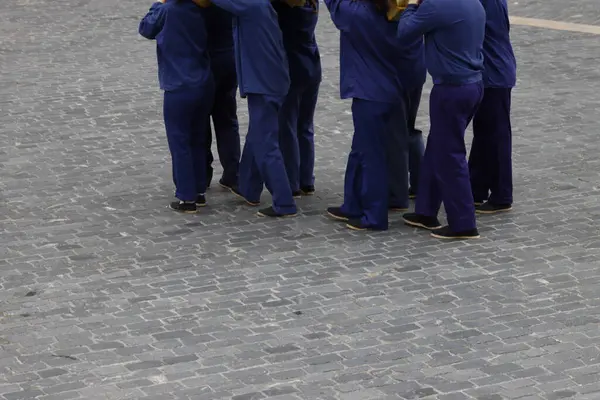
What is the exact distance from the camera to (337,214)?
9320 mm

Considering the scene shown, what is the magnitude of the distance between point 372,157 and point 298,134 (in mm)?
1091

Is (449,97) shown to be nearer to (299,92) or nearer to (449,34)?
(449,34)

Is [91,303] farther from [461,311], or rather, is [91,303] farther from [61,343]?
[461,311]

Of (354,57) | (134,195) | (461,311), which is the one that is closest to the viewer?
(461,311)

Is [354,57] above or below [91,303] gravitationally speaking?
above

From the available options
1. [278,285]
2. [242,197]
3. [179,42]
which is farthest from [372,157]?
[179,42]

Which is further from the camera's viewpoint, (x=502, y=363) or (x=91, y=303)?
(x=91, y=303)

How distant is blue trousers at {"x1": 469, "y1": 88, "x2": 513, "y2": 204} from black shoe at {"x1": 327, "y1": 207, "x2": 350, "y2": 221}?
40.3 inches

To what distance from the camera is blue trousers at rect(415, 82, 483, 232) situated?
8.66 metres

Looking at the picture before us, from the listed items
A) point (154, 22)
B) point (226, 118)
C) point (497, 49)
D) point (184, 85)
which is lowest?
point (226, 118)

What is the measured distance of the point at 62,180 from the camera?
34.1 feet

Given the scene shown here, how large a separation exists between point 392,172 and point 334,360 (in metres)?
2.74

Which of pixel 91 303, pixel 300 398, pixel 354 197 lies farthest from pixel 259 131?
pixel 300 398

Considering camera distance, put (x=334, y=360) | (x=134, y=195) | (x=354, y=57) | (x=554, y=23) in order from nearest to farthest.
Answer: (x=334, y=360) < (x=354, y=57) < (x=134, y=195) < (x=554, y=23)
